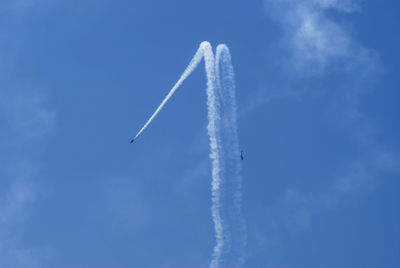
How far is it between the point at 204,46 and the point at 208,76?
3034 mm

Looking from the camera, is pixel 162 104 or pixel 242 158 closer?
pixel 242 158

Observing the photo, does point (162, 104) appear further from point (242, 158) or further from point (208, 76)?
point (242, 158)

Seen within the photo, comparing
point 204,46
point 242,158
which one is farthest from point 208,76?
point 242,158

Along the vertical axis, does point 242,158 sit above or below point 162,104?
below

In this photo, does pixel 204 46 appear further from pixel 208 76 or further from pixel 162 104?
pixel 162 104

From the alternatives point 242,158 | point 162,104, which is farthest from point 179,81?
point 242,158

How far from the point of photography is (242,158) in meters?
52.5

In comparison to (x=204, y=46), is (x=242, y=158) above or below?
below

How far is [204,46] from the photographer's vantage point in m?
53.5

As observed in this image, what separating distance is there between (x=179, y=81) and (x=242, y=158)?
33.3 ft

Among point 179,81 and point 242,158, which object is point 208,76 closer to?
point 179,81

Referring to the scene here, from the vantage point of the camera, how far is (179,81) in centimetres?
5491

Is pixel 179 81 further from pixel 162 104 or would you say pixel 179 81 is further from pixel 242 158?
pixel 242 158

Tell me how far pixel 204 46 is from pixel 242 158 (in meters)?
11.6
